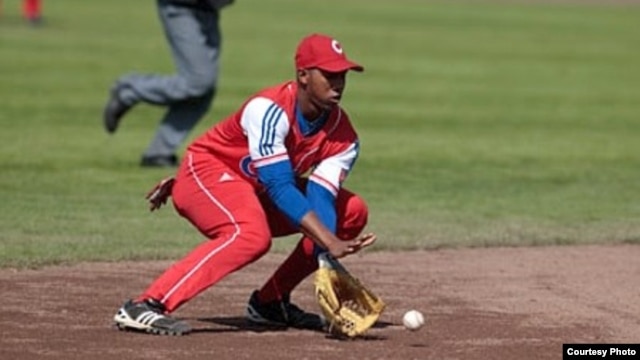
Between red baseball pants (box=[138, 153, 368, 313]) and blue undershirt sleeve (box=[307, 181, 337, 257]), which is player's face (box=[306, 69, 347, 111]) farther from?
red baseball pants (box=[138, 153, 368, 313])

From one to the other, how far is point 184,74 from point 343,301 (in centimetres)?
691

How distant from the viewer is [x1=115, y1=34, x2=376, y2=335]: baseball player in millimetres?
8039

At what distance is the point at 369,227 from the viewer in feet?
40.7

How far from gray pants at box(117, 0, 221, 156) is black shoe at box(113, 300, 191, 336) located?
22.0ft

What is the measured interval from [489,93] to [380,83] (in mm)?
1696

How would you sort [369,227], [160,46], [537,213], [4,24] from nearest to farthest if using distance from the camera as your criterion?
[369,227], [537,213], [160,46], [4,24]

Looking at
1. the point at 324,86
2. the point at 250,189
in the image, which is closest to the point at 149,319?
the point at 250,189

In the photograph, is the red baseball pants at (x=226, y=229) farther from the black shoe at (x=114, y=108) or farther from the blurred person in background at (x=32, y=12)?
the blurred person in background at (x=32, y=12)

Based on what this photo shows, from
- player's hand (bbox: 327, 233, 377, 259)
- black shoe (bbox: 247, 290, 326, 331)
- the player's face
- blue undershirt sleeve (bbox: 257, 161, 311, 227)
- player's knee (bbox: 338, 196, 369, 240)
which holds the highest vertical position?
the player's face

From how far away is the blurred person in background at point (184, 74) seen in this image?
1470 cm

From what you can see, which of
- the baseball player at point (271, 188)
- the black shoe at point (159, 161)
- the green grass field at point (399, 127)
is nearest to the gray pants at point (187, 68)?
the black shoe at point (159, 161)

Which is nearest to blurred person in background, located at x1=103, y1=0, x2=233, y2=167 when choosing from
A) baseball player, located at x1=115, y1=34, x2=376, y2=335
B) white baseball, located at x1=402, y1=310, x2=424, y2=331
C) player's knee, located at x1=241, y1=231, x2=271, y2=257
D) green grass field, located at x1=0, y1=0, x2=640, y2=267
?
green grass field, located at x1=0, y1=0, x2=640, y2=267

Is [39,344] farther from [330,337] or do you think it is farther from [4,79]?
[4,79]

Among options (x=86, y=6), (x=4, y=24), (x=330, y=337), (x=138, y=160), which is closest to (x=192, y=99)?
(x=138, y=160)
